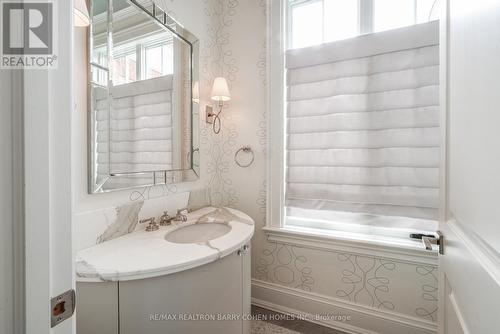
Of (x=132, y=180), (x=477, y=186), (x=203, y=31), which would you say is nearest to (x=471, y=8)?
(x=477, y=186)

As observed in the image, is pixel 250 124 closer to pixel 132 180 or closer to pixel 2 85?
pixel 132 180

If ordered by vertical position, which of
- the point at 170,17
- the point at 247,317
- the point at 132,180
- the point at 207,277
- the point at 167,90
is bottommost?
the point at 247,317

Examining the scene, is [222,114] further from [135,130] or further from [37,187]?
[37,187]

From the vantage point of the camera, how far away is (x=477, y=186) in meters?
0.51

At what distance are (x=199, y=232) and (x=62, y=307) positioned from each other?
109cm

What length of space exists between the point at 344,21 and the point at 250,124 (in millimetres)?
966

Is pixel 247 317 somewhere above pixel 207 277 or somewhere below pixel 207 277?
below

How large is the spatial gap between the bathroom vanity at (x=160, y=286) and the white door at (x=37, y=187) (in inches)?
17.5

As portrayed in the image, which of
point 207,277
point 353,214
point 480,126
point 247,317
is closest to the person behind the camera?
point 480,126

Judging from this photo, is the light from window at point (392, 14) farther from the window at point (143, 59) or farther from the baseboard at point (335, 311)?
the baseboard at point (335, 311)

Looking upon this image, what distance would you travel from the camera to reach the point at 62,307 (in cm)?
39

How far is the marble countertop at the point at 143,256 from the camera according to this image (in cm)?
79

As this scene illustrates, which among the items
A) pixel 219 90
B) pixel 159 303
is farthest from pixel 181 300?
pixel 219 90

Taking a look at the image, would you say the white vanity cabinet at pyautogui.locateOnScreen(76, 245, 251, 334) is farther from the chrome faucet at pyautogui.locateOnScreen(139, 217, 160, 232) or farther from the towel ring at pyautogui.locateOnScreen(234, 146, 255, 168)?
the towel ring at pyautogui.locateOnScreen(234, 146, 255, 168)
